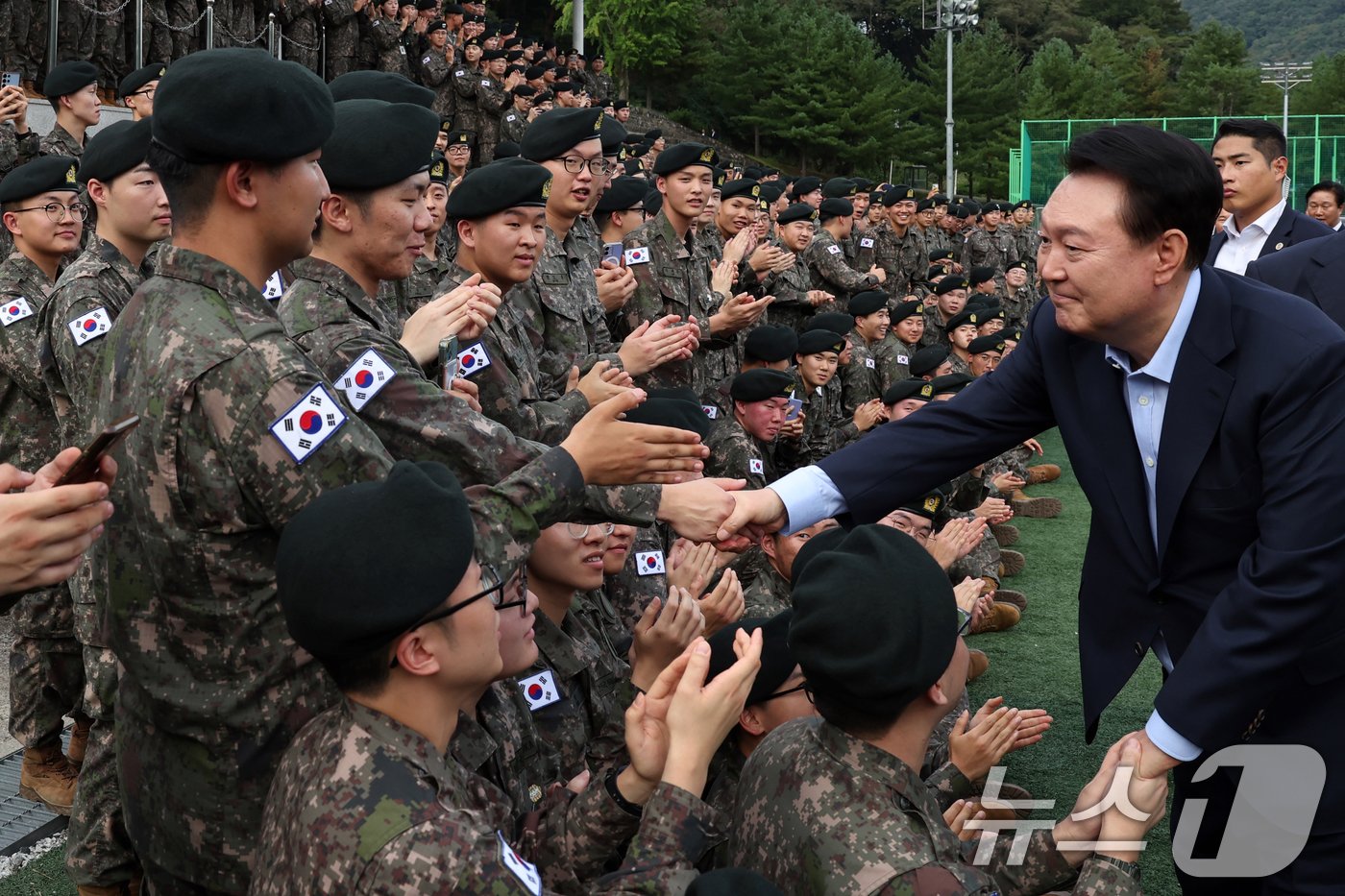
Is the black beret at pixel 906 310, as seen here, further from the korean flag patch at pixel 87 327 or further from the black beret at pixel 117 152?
the korean flag patch at pixel 87 327

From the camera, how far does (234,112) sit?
7.79 feet

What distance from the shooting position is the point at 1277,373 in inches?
97.2

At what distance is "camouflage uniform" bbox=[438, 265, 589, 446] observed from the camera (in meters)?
3.84

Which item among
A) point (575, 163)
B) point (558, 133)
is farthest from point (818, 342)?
point (558, 133)

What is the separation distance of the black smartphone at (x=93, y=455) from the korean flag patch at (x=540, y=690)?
1.48 metres

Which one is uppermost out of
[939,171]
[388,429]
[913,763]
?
[388,429]

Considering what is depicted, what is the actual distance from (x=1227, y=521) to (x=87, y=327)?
341 centimetres

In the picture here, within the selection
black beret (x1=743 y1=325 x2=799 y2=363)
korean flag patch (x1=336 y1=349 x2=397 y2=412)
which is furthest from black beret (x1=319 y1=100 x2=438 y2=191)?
black beret (x1=743 y1=325 x2=799 y2=363)

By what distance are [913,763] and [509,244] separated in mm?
2496

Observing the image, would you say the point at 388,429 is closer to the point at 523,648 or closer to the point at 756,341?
the point at 523,648

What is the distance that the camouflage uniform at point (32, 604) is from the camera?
461cm

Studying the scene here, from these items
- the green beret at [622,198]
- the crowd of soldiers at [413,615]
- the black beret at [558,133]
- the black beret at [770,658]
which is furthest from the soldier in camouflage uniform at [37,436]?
the green beret at [622,198]

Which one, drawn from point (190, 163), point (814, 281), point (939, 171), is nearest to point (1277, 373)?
point (190, 163)

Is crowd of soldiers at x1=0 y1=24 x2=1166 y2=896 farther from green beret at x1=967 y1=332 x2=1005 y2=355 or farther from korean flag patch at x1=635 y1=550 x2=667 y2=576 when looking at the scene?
green beret at x1=967 y1=332 x2=1005 y2=355
